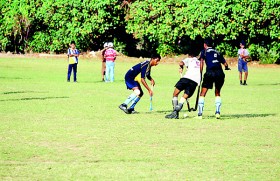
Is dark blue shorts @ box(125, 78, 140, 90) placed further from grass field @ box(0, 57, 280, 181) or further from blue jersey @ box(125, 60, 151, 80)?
grass field @ box(0, 57, 280, 181)

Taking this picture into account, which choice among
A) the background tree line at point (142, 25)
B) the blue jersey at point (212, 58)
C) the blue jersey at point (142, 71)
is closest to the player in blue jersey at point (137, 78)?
the blue jersey at point (142, 71)

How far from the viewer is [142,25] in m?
53.5

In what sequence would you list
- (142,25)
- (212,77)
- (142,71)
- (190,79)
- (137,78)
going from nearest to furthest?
(212,77), (190,79), (142,71), (137,78), (142,25)

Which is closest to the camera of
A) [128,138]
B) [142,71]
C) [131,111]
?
[128,138]

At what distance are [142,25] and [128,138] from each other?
3885cm

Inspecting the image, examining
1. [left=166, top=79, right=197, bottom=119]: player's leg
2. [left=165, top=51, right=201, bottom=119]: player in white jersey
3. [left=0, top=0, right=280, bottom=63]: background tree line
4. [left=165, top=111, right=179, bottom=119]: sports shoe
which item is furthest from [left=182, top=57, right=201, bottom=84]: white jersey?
[left=0, top=0, right=280, bottom=63]: background tree line

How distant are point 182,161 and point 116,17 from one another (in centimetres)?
4355

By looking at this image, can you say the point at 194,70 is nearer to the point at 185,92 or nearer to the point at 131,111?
the point at 185,92

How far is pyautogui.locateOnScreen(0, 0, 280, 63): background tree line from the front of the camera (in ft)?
165

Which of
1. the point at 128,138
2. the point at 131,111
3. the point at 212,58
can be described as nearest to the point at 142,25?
the point at 131,111

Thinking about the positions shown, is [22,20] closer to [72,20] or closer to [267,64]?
[72,20]

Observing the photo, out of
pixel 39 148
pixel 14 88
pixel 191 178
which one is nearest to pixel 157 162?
pixel 191 178

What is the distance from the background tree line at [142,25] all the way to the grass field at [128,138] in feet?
70.4

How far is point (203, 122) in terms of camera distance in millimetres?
18234
